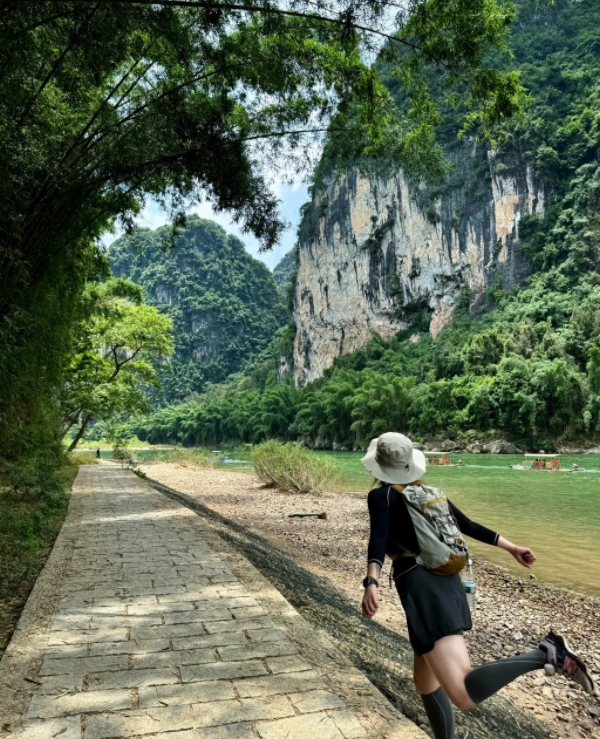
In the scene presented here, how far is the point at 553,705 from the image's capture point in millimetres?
3348

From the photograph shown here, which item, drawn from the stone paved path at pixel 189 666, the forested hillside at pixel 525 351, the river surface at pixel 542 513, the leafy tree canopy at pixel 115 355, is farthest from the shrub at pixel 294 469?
the forested hillside at pixel 525 351

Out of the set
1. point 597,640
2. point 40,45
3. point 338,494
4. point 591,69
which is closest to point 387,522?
point 597,640

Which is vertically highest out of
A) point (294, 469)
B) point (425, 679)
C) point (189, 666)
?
point (425, 679)

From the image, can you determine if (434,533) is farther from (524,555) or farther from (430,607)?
(524,555)

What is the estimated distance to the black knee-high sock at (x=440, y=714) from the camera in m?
1.91

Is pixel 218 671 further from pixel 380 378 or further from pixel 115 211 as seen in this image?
pixel 380 378

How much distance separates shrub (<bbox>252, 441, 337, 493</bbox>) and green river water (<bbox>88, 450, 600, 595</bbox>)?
120 cm

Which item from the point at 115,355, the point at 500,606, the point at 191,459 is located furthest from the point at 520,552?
the point at 191,459

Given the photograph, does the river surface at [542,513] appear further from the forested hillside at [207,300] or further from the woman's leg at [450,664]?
the forested hillside at [207,300]

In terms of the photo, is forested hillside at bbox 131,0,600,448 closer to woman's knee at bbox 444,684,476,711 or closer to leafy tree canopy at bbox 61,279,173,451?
leafy tree canopy at bbox 61,279,173,451

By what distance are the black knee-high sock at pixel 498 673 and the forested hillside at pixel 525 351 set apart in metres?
35.1

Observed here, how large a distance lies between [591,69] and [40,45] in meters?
76.0

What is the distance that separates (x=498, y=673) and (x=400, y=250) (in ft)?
230

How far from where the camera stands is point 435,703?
1.93m
